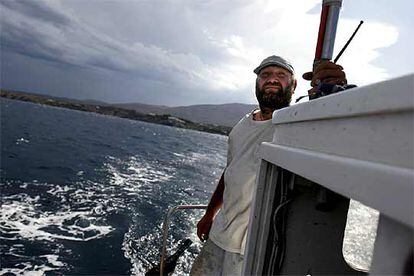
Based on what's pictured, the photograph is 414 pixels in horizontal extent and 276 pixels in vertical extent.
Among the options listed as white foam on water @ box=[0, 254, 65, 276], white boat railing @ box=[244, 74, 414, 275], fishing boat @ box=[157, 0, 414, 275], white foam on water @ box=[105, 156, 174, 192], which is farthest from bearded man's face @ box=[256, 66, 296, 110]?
white foam on water @ box=[105, 156, 174, 192]

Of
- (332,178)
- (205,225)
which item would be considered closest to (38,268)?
(205,225)

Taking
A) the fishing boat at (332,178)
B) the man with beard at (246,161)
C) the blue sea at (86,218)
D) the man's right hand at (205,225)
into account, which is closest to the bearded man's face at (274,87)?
the man with beard at (246,161)

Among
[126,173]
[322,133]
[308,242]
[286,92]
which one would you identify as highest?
[286,92]

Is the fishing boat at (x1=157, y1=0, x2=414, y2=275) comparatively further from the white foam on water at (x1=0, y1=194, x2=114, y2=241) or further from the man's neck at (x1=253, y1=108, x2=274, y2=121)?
the white foam on water at (x1=0, y1=194, x2=114, y2=241)

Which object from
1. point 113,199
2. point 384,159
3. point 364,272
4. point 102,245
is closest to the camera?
point 384,159

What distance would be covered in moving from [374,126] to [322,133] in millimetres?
314

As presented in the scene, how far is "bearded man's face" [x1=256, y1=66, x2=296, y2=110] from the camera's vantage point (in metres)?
2.87

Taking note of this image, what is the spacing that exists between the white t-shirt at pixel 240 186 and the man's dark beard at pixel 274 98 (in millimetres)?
159

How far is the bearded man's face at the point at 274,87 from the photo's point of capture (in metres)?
2.87

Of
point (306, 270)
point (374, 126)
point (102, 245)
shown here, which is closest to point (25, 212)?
point (102, 245)

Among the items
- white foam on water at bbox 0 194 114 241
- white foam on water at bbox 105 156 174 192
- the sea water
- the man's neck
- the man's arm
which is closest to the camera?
the man's neck

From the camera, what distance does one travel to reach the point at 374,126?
2.84 ft

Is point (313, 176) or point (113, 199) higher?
point (313, 176)

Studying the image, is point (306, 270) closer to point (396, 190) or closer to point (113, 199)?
point (396, 190)
